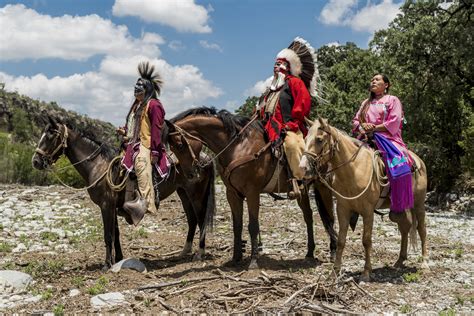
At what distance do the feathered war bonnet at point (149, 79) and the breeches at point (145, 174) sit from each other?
90 cm

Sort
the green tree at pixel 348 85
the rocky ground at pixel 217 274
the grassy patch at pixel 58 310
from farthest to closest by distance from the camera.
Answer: the green tree at pixel 348 85, the rocky ground at pixel 217 274, the grassy patch at pixel 58 310

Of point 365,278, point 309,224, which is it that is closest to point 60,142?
point 309,224

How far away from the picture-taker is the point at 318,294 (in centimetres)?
546

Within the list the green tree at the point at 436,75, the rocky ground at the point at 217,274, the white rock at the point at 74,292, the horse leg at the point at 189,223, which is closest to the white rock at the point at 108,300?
the rocky ground at the point at 217,274

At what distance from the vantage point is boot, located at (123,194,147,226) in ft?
24.1

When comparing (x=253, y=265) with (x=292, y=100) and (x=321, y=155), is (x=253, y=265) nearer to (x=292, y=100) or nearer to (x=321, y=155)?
(x=321, y=155)

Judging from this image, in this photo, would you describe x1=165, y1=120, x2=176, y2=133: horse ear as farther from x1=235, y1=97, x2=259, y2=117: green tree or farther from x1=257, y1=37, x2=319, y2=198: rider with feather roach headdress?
x1=235, y1=97, x2=259, y2=117: green tree

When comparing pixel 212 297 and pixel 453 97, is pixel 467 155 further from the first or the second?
pixel 212 297

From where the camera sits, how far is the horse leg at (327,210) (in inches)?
313

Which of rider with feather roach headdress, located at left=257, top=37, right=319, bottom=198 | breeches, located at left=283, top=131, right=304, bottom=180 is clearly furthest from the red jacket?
breeches, located at left=283, top=131, right=304, bottom=180

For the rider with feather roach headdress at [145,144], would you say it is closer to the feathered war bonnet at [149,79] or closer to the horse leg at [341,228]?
the feathered war bonnet at [149,79]

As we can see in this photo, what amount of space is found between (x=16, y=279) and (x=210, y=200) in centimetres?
344

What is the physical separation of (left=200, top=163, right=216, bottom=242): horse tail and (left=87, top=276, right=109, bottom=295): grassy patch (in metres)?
2.27

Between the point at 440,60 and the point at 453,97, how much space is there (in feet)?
5.64
